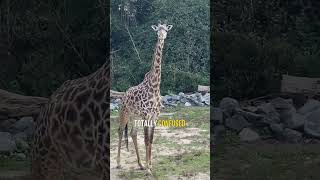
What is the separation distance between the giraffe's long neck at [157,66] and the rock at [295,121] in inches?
67.4

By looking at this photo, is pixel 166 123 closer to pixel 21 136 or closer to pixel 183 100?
pixel 183 100

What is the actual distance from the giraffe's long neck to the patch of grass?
0.55 metres

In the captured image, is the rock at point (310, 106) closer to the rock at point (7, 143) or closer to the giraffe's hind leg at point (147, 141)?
the giraffe's hind leg at point (147, 141)

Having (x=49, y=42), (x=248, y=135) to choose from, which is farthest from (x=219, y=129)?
(x=49, y=42)

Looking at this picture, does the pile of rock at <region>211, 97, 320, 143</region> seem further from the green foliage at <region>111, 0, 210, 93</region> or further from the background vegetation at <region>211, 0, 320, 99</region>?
the green foliage at <region>111, 0, 210, 93</region>

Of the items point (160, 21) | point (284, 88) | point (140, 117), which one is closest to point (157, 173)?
point (140, 117)

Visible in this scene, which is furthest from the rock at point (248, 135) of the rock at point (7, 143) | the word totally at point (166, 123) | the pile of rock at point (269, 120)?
the rock at point (7, 143)

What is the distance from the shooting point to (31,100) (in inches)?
218

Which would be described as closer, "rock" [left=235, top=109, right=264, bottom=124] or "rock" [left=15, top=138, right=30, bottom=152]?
"rock" [left=235, top=109, right=264, bottom=124]

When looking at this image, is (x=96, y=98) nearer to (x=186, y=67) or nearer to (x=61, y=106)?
(x=61, y=106)

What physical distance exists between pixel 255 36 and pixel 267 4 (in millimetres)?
315

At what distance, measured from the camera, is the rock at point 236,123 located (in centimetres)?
533

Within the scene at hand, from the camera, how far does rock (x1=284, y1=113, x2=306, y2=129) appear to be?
17.4 ft

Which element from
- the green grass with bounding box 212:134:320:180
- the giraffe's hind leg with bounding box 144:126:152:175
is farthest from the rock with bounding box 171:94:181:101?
the green grass with bounding box 212:134:320:180
